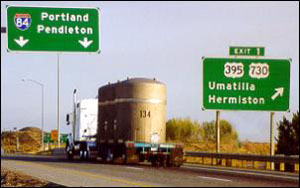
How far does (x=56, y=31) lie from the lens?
22.4m

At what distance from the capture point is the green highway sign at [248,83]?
30562 mm

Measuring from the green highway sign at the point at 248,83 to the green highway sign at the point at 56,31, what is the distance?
964cm

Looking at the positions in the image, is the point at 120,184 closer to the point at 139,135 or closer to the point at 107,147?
the point at 139,135

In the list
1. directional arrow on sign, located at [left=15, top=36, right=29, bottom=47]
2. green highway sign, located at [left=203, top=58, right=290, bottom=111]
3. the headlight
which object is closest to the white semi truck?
the headlight

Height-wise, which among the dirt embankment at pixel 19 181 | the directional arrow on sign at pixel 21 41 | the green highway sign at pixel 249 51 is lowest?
the dirt embankment at pixel 19 181

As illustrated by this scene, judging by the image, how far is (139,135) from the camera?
31188 mm

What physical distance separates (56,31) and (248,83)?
11.7 metres

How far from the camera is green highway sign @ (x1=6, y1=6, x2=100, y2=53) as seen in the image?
2234 cm

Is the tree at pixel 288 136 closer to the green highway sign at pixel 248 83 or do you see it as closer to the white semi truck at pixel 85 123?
the green highway sign at pixel 248 83

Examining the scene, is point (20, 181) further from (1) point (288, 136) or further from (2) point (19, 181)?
(1) point (288, 136)

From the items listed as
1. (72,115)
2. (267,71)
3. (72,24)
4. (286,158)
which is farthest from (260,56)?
(72,115)

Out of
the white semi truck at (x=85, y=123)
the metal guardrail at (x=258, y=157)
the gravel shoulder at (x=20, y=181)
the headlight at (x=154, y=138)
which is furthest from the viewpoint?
the white semi truck at (x=85, y=123)

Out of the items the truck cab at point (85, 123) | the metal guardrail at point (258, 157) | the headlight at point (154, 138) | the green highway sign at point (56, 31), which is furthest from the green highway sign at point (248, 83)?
the green highway sign at point (56, 31)

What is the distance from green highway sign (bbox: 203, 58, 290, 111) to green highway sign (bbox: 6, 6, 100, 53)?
9640 millimetres
